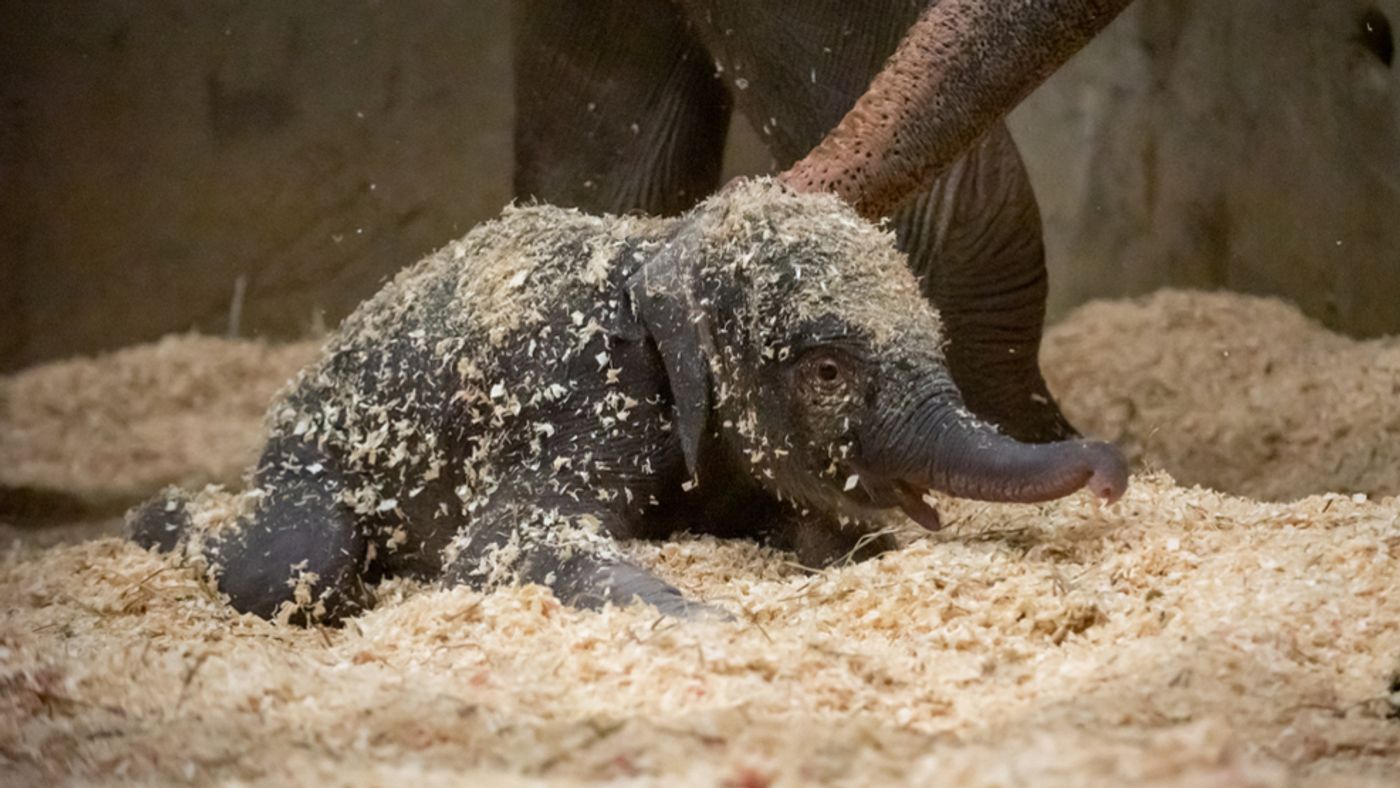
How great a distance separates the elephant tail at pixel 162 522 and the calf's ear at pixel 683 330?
4.55 feet

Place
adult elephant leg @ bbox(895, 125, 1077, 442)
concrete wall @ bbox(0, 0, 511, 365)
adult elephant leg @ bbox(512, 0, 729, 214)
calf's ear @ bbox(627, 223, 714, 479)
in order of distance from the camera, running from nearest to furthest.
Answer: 1. calf's ear @ bbox(627, 223, 714, 479)
2. adult elephant leg @ bbox(895, 125, 1077, 442)
3. adult elephant leg @ bbox(512, 0, 729, 214)
4. concrete wall @ bbox(0, 0, 511, 365)

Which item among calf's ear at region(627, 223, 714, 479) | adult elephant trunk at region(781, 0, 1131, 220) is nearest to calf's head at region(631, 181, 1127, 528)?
calf's ear at region(627, 223, 714, 479)

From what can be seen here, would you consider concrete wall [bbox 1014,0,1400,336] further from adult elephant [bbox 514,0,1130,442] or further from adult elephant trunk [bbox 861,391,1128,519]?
adult elephant trunk [bbox 861,391,1128,519]

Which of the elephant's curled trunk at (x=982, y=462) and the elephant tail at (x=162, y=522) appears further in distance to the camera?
the elephant tail at (x=162, y=522)

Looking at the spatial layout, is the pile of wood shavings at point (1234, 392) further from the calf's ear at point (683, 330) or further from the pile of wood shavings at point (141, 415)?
the pile of wood shavings at point (141, 415)

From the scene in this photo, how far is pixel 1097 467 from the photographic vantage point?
8.71ft

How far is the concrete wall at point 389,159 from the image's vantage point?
18.4 ft

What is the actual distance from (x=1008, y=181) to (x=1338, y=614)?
6.14 feet

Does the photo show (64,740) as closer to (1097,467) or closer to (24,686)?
(24,686)

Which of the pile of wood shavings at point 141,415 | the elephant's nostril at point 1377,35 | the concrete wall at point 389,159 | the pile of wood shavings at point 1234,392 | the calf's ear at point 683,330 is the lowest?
the pile of wood shavings at point 141,415

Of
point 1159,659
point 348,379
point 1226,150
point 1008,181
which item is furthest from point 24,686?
point 1226,150

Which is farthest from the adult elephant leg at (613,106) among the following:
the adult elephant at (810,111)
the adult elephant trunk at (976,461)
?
the adult elephant trunk at (976,461)

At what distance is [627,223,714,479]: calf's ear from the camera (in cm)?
310

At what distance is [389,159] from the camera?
6.36 metres
